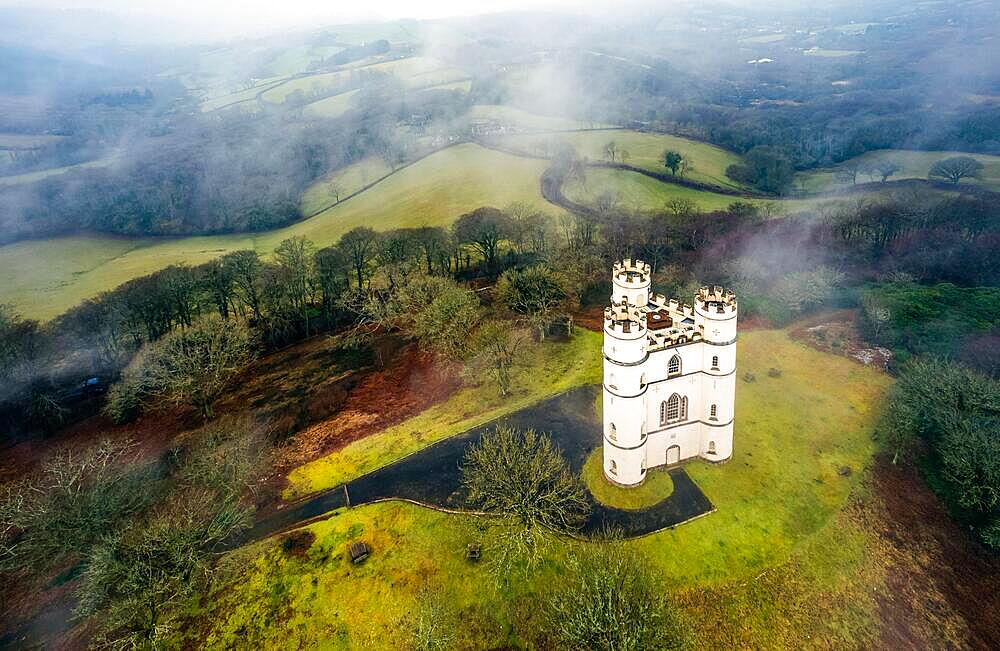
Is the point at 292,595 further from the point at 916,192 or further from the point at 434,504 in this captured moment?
the point at 916,192

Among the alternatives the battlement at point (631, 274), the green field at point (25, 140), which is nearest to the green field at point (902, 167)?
the battlement at point (631, 274)

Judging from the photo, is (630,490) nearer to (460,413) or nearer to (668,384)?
(668,384)

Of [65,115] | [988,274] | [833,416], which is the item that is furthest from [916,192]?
[65,115]

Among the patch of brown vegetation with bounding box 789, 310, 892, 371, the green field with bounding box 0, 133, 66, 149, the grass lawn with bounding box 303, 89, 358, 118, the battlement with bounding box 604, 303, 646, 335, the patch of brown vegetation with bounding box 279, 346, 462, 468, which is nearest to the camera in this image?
the battlement with bounding box 604, 303, 646, 335

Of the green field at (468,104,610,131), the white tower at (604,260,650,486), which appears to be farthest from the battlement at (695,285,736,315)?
the green field at (468,104,610,131)

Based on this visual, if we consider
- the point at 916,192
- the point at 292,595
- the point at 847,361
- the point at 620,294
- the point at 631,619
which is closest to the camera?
the point at 631,619

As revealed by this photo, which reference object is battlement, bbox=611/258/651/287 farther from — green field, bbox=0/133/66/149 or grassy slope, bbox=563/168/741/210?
green field, bbox=0/133/66/149

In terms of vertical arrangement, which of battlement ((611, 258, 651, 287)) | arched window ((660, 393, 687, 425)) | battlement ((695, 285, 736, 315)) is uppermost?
battlement ((695, 285, 736, 315))
